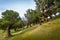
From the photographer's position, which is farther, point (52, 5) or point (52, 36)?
point (52, 5)

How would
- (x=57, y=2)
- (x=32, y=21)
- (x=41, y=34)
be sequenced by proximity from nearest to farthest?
(x=41, y=34) < (x=57, y=2) < (x=32, y=21)

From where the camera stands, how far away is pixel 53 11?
226ft

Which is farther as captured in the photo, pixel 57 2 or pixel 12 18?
pixel 12 18

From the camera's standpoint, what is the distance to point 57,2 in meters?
61.3

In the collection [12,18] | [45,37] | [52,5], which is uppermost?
[52,5]

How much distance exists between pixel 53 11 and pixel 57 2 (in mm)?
8037

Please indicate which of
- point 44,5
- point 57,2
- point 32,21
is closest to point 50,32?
point 57,2

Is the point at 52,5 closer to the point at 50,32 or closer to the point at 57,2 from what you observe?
the point at 57,2

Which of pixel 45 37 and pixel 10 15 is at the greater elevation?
pixel 10 15

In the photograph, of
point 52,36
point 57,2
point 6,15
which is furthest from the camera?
point 6,15

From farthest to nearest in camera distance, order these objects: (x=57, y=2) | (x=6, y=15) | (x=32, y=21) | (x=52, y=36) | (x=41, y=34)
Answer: (x=32, y=21)
(x=6, y=15)
(x=57, y=2)
(x=41, y=34)
(x=52, y=36)

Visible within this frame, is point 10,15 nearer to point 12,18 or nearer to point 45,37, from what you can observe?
point 12,18

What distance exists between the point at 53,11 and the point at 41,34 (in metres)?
29.1

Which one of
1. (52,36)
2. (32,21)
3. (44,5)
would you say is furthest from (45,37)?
(32,21)
